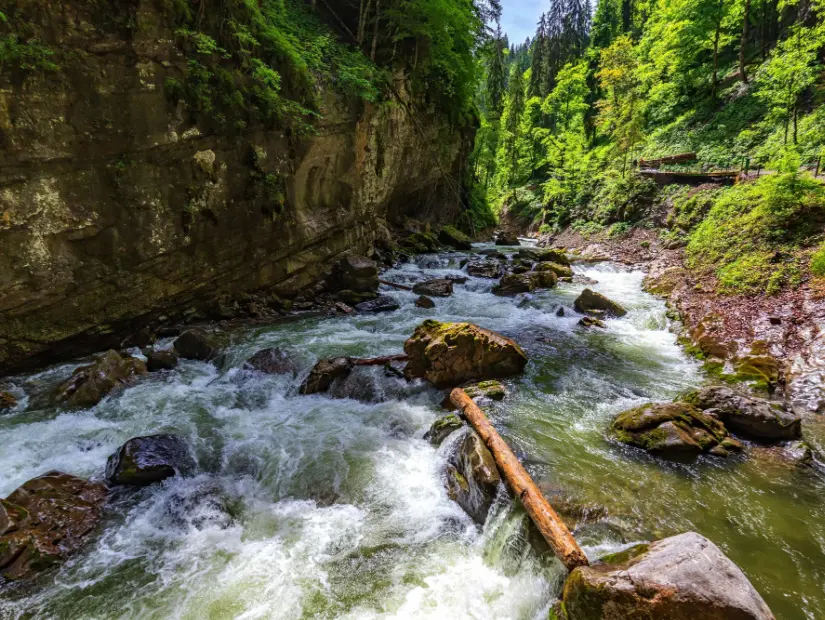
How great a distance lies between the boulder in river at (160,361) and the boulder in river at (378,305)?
5846 millimetres

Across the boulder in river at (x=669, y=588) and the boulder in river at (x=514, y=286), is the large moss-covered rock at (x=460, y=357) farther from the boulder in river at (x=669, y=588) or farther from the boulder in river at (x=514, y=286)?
the boulder in river at (x=514, y=286)

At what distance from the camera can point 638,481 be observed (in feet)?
18.1

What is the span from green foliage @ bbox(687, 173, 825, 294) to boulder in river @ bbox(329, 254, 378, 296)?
34.8 feet

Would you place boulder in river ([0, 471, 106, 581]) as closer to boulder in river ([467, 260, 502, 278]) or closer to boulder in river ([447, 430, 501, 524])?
boulder in river ([447, 430, 501, 524])

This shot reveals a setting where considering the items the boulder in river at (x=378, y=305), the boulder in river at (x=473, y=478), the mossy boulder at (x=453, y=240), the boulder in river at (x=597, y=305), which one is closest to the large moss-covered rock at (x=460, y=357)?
the boulder in river at (x=473, y=478)

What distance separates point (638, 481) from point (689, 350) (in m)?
5.64

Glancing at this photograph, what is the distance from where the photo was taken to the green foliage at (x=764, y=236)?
1078 centimetres

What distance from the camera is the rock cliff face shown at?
26.1 ft

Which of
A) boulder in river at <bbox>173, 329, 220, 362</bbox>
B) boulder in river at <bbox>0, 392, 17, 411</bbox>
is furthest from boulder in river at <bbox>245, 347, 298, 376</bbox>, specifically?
boulder in river at <bbox>0, 392, 17, 411</bbox>

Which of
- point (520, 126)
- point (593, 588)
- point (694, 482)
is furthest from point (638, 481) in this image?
point (520, 126)

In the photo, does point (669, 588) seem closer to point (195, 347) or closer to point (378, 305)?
point (195, 347)

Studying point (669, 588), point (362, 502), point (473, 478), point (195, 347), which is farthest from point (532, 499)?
point (195, 347)

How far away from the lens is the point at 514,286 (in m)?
15.9

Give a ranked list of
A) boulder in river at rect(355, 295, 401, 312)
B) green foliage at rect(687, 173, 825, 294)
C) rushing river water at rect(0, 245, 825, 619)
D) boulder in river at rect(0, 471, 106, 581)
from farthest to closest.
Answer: boulder in river at rect(355, 295, 401, 312), green foliage at rect(687, 173, 825, 294), boulder in river at rect(0, 471, 106, 581), rushing river water at rect(0, 245, 825, 619)
